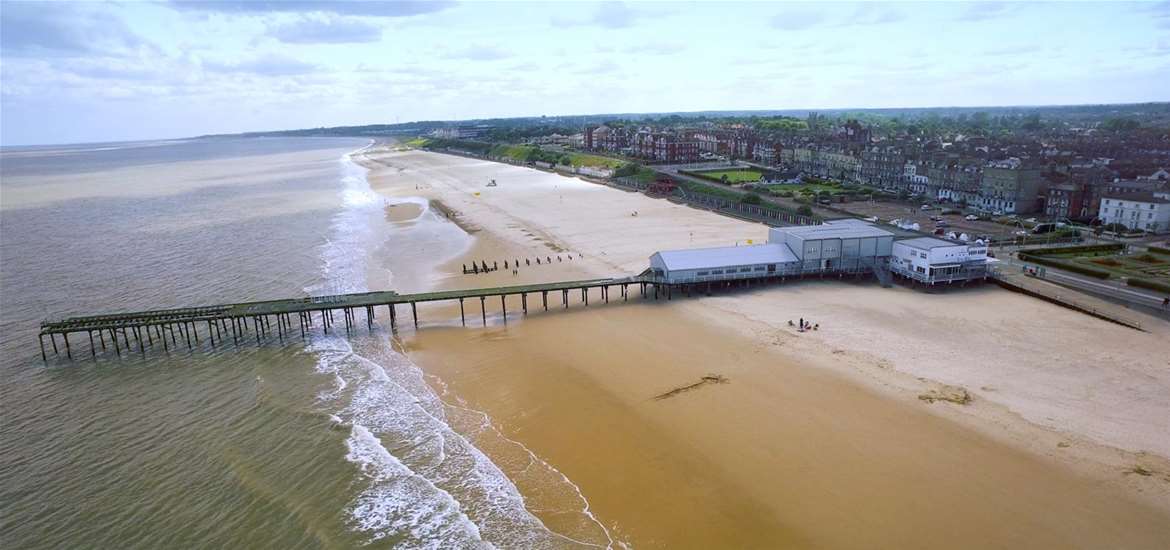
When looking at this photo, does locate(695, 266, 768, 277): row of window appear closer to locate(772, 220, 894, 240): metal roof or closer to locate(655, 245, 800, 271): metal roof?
locate(655, 245, 800, 271): metal roof

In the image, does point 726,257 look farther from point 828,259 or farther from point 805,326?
point 805,326

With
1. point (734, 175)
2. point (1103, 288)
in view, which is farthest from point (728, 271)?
point (734, 175)

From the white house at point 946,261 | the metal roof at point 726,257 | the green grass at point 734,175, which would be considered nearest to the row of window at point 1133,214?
the white house at point 946,261

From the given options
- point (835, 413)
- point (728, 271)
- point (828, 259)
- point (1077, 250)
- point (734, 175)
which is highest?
point (734, 175)

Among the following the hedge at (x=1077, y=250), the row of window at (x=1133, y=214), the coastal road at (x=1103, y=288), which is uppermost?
the row of window at (x=1133, y=214)

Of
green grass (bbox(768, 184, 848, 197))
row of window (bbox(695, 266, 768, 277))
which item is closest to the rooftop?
green grass (bbox(768, 184, 848, 197))

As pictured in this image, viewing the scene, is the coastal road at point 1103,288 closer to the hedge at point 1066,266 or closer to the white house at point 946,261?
the hedge at point 1066,266

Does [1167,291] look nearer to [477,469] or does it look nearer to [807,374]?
[807,374]
